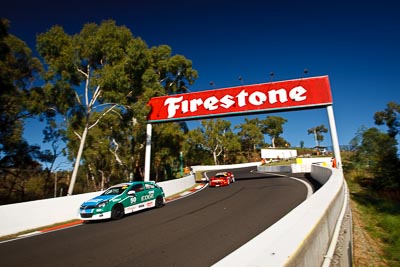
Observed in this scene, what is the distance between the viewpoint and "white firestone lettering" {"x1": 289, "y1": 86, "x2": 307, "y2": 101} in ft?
62.9

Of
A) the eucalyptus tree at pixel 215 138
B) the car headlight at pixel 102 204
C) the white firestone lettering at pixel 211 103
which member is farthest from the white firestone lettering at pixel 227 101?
the eucalyptus tree at pixel 215 138

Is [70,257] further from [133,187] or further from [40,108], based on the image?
[40,108]

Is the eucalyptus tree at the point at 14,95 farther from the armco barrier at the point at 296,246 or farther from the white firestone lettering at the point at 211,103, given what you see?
the armco barrier at the point at 296,246

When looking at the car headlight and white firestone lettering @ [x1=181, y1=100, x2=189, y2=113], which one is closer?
the car headlight

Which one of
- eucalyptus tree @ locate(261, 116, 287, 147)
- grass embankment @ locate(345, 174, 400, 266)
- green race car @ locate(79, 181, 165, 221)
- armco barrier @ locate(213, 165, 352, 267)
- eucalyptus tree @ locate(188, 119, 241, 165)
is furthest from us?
eucalyptus tree @ locate(261, 116, 287, 147)

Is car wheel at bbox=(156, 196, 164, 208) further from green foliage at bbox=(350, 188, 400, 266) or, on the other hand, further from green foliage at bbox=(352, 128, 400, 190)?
green foliage at bbox=(352, 128, 400, 190)

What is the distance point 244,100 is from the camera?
20375 millimetres

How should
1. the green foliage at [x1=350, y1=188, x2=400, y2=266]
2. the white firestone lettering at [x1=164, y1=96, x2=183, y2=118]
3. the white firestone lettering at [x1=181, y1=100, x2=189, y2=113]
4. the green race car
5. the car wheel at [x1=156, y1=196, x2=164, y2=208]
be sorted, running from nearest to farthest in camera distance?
the green foliage at [x1=350, y1=188, x2=400, y2=266], the green race car, the car wheel at [x1=156, y1=196, x2=164, y2=208], the white firestone lettering at [x1=181, y1=100, x2=189, y2=113], the white firestone lettering at [x1=164, y1=96, x2=183, y2=118]

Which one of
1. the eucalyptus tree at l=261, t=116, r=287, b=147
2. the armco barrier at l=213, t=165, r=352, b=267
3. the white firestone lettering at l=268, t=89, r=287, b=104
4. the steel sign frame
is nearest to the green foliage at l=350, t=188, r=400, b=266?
the armco barrier at l=213, t=165, r=352, b=267

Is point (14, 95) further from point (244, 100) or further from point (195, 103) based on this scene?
point (244, 100)

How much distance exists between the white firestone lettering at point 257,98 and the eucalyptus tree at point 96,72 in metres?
8.54

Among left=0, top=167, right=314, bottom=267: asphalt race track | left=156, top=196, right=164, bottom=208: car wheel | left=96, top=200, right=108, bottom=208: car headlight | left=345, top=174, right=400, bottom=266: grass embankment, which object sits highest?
left=96, top=200, right=108, bottom=208: car headlight

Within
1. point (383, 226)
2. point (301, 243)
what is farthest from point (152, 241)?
point (383, 226)

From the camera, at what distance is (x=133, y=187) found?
40.2ft
